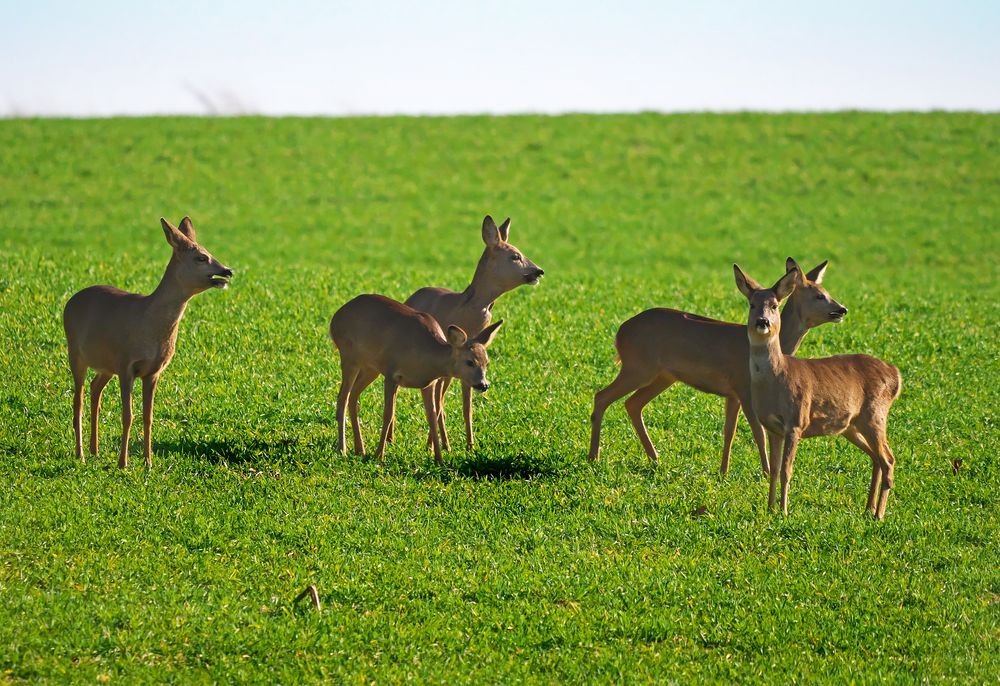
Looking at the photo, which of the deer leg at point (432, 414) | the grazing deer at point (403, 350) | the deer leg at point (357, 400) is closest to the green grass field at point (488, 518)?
the deer leg at point (432, 414)

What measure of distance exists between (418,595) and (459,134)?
35028 millimetres

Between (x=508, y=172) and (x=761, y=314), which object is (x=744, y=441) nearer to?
(x=761, y=314)

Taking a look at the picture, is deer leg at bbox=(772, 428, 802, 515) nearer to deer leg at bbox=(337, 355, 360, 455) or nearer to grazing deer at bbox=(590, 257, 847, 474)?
grazing deer at bbox=(590, 257, 847, 474)

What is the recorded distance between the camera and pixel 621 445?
41.7 ft

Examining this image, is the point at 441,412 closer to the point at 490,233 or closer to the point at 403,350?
the point at 403,350

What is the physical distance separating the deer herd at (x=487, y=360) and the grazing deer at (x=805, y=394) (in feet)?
0.04

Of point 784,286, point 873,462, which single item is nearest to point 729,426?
point 873,462

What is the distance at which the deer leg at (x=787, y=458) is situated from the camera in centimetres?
1005

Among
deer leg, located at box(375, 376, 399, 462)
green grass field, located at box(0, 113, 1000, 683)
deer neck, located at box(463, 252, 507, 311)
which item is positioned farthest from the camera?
deer neck, located at box(463, 252, 507, 311)

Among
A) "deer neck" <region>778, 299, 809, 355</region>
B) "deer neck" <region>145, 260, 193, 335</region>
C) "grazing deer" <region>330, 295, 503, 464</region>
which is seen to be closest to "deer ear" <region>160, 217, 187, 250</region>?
"deer neck" <region>145, 260, 193, 335</region>

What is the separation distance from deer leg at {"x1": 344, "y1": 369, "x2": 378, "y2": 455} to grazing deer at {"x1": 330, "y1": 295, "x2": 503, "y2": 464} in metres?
0.01

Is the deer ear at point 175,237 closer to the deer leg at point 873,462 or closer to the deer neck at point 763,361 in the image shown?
the deer neck at point 763,361

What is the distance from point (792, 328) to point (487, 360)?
283 centimetres

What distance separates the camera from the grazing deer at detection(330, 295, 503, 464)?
441 inches
